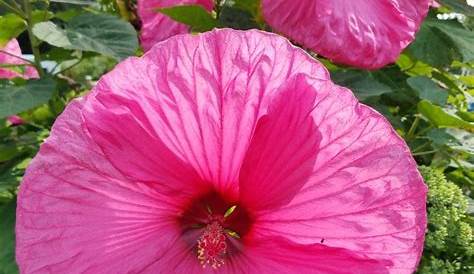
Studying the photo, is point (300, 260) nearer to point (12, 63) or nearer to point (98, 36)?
point (98, 36)

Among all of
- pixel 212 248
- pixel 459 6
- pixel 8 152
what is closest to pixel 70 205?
pixel 212 248

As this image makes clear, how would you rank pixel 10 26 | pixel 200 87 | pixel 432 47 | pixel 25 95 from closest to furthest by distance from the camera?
pixel 200 87
pixel 25 95
pixel 432 47
pixel 10 26

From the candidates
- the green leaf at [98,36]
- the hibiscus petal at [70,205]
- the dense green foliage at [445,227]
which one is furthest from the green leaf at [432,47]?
the hibiscus petal at [70,205]

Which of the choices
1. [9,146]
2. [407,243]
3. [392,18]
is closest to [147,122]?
[407,243]

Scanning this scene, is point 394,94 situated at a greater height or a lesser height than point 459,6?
lesser

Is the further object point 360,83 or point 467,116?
Answer: point 467,116

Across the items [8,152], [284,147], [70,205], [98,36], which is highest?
[284,147]

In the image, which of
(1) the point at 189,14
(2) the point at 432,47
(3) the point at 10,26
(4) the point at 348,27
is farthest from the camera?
(3) the point at 10,26
